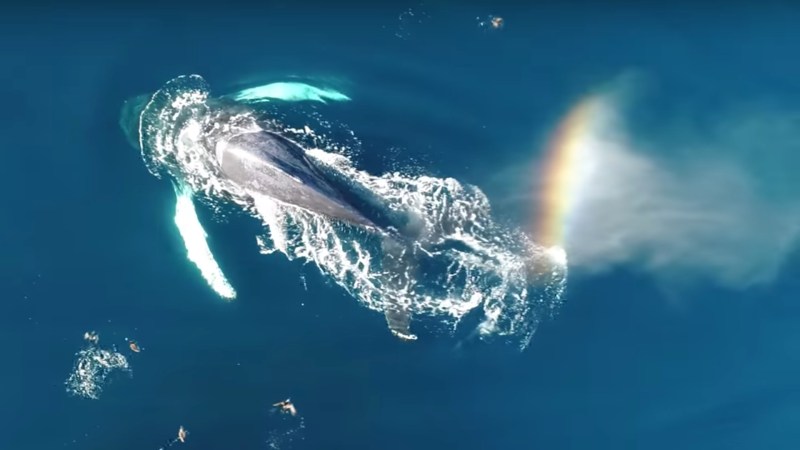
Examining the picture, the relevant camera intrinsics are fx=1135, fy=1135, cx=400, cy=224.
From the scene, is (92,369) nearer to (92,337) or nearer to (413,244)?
(92,337)

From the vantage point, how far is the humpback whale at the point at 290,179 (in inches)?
1208

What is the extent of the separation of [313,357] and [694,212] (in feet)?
37.0

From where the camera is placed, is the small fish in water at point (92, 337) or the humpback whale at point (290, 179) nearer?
the humpback whale at point (290, 179)

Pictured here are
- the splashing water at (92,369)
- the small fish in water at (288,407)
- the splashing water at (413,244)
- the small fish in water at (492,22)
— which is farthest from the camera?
the small fish in water at (492,22)

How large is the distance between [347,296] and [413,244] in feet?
7.58

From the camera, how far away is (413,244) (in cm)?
3127

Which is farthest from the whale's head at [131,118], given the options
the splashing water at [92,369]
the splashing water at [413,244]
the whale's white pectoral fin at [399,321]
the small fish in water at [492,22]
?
the small fish in water at [492,22]

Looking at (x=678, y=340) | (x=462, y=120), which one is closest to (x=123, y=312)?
(x=462, y=120)

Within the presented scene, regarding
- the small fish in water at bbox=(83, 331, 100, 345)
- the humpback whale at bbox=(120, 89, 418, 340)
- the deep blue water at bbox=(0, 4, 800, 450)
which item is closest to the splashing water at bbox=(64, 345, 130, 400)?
the small fish in water at bbox=(83, 331, 100, 345)

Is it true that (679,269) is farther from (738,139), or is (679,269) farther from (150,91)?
(150,91)

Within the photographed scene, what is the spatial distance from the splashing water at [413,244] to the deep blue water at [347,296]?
45 cm

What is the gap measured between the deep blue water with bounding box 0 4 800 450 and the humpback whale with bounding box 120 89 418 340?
1.76 feet

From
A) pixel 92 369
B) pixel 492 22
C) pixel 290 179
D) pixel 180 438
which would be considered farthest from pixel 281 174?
pixel 180 438

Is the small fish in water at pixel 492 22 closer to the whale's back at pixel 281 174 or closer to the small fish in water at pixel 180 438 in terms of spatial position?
the whale's back at pixel 281 174
